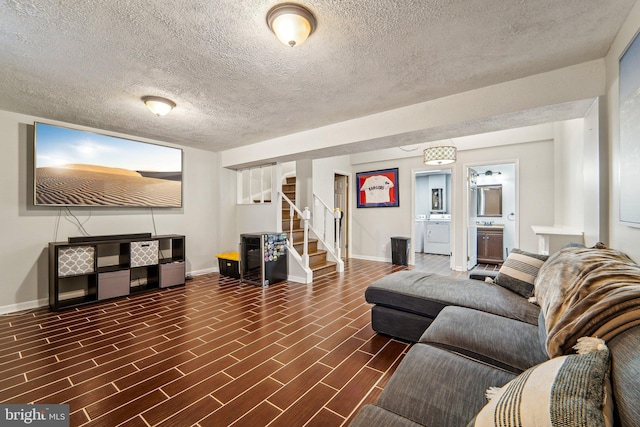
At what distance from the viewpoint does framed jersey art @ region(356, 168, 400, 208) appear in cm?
611

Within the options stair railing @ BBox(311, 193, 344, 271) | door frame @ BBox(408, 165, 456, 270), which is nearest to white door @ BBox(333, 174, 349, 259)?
stair railing @ BBox(311, 193, 344, 271)

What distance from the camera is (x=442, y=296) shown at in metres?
2.19

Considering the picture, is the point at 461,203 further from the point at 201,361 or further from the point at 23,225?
the point at 23,225

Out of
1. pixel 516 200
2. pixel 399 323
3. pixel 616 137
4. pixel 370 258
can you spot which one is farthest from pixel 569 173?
pixel 370 258

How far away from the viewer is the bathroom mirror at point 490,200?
20.9 feet

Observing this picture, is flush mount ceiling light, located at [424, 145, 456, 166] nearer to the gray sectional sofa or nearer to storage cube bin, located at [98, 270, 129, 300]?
the gray sectional sofa

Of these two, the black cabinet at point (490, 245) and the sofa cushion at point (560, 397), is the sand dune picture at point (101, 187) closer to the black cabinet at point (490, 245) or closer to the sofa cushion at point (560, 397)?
the sofa cushion at point (560, 397)

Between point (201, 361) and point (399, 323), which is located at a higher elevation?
point (399, 323)

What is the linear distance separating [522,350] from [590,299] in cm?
52

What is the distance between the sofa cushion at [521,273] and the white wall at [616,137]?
49 centimetres

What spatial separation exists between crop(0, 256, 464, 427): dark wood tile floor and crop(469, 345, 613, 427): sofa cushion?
3.61 feet

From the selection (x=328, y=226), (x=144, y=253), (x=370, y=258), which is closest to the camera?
(x=144, y=253)

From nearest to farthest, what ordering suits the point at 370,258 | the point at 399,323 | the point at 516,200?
the point at 399,323, the point at 516,200, the point at 370,258

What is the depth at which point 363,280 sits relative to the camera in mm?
4543
